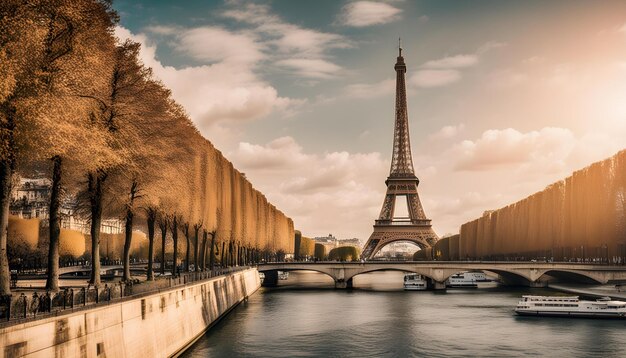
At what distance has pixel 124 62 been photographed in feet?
114

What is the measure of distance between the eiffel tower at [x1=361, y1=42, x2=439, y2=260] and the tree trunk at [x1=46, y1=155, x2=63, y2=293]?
130m

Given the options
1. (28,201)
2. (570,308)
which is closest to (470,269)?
(570,308)

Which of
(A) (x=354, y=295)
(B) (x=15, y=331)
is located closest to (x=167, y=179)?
(B) (x=15, y=331)

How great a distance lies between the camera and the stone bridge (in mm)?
85062

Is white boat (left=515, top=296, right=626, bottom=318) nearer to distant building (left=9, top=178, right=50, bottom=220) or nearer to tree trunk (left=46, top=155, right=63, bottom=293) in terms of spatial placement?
distant building (left=9, top=178, right=50, bottom=220)

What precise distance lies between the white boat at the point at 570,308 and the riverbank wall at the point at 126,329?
29.6 meters

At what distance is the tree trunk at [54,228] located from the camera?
90.2 feet

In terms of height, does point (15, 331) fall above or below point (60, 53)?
below

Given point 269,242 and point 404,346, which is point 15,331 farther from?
point 269,242

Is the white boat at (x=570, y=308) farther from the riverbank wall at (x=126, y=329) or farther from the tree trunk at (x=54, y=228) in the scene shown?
the tree trunk at (x=54, y=228)

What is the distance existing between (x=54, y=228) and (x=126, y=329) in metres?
5.90

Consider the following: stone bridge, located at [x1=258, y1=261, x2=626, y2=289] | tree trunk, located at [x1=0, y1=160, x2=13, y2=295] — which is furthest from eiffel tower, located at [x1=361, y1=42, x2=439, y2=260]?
tree trunk, located at [x1=0, y1=160, x2=13, y2=295]

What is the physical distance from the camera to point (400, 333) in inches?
1865

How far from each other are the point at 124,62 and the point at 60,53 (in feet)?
33.8
